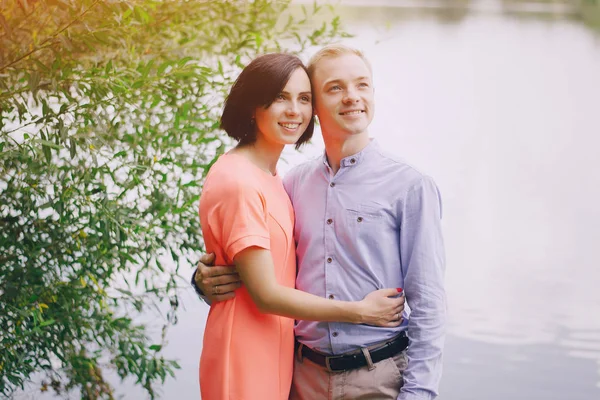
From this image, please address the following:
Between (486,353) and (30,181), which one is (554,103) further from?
(30,181)

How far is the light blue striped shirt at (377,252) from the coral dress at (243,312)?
7 cm

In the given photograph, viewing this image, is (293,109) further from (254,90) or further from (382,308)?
(382,308)

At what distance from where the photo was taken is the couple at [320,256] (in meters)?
1.96

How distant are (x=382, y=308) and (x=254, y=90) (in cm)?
61

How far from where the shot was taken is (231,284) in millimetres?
2018

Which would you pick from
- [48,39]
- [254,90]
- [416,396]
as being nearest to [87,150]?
[48,39]

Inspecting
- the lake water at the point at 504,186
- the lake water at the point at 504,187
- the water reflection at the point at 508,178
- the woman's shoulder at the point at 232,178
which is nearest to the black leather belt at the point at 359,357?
the woman's shoulder at the point at 232,178

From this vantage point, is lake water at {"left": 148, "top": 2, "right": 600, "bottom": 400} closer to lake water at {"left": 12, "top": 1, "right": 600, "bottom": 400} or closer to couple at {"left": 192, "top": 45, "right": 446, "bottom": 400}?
lake water at {"left": 12, "top": 1, "right": 600, "bottom": 400}

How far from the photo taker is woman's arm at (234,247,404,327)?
1.92 metres

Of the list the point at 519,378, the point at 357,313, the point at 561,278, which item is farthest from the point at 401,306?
the point at 561,278

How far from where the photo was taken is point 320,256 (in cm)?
207

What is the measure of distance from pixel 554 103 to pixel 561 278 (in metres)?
6.53

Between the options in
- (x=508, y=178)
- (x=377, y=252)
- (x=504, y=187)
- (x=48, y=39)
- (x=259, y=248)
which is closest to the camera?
(x=259, y=248)

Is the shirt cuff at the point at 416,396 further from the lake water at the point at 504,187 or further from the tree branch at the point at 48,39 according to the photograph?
the lake water at the point at 504,187
